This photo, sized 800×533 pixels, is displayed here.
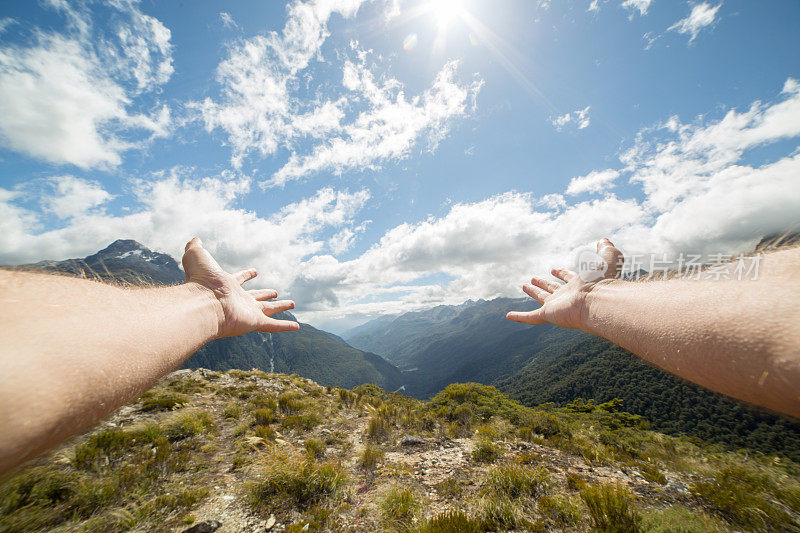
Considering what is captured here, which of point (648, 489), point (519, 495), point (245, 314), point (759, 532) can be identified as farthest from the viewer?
point (648, 489)

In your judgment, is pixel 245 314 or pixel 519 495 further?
pixel 519 495

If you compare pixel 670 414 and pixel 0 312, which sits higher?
pixel 0 312

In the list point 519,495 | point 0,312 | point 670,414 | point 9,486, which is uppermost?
point 0,312

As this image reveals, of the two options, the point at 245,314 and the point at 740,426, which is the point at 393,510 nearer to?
the point at 245,314

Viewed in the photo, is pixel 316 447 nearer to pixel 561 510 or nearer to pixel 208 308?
pixel 561 510

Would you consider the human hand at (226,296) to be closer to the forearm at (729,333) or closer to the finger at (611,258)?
the forearm at (729,333)

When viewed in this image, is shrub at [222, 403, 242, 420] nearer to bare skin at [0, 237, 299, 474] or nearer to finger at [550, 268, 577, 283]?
bare skin at [0, 237, 299, 474]

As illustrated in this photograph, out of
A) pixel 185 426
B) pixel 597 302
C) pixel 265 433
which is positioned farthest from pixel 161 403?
pixel 597 302

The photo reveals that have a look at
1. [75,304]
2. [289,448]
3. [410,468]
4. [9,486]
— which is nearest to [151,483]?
[9,486]
